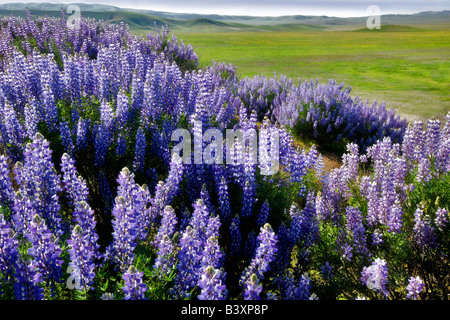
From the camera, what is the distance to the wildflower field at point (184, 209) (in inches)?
89.7

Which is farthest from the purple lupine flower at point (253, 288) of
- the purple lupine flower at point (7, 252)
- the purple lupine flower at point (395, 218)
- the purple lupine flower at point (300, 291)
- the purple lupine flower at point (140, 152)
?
the purple lupine flower at point (140, 152)

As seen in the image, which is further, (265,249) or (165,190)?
(165,190)

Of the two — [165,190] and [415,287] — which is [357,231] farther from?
[165,190]

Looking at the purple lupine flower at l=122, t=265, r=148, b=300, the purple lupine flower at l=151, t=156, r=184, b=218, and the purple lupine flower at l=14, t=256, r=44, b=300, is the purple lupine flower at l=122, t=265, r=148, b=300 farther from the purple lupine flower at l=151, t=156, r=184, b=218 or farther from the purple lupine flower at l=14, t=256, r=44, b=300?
the purple lupine flower at l=151, t=156, r=184, b=218

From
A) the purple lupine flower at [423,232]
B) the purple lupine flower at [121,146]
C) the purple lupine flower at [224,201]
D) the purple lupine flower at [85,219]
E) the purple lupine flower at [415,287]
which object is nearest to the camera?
the purple lupine flower at [85,219]

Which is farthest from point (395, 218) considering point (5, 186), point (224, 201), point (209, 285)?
point (5, 186)

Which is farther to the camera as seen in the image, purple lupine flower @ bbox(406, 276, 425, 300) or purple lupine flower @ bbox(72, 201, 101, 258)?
purple lupine flower @ bbox(406, 276, 425, 300)

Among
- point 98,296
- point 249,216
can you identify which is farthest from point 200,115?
point 98,296

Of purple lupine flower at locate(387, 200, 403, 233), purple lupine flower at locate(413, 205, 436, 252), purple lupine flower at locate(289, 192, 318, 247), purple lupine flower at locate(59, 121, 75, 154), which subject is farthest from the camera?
purple lupine flower at locate(59, 121, 75, 154)

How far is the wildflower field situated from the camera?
89.7 inches

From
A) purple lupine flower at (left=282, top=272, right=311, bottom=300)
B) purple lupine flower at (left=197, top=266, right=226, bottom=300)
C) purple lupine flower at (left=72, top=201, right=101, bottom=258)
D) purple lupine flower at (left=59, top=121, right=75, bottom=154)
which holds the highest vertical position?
purple lupine flower at (left=59, top=121, right=75, bottom=154)

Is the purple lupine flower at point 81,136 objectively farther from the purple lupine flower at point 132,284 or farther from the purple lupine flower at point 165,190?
the purple lupine flower at point 132,284

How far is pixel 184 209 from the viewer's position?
3717mm

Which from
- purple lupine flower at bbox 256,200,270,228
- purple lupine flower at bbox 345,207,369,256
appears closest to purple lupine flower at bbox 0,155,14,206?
purple lupine flower at bbox 256,200,270,228
